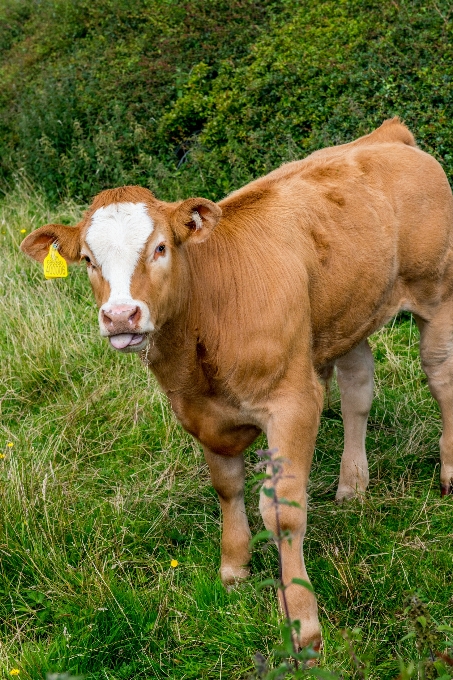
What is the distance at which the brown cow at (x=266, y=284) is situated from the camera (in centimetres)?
400

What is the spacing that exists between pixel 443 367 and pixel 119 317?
8.56 ft

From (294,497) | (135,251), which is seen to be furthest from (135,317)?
(294,497)

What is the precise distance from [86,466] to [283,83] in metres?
4.87

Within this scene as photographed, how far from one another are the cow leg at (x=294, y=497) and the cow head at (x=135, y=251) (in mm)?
701

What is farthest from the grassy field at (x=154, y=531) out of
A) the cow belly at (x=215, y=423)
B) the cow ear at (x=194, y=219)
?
the cow ear at (x=194, y=219)

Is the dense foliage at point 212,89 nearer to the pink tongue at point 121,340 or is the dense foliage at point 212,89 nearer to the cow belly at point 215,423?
the cow belly at point 215,423

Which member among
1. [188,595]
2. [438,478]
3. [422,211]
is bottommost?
[438,478]

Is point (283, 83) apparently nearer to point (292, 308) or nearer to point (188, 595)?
point (292, 308)

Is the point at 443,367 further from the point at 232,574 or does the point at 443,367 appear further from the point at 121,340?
the point at 121,340

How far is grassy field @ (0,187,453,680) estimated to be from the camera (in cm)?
413

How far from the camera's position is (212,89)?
32.9 feet

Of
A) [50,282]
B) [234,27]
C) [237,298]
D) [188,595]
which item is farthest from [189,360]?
[234,27]

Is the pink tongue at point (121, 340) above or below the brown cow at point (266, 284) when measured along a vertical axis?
above

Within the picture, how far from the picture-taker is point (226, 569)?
15.8 ft
